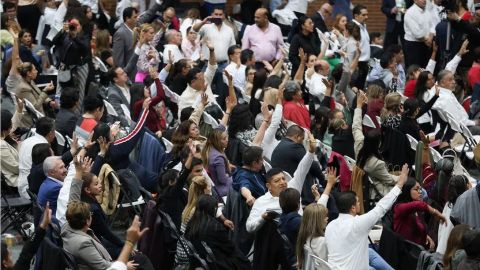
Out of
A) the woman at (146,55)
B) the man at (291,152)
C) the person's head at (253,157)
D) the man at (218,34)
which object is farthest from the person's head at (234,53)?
the person's head at (253,157)

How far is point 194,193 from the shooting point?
1324 cm

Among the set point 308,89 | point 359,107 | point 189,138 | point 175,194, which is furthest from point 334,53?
point 175,194

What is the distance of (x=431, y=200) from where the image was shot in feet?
47.1

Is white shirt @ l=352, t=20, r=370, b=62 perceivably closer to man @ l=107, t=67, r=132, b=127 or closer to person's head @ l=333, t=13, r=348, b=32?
person's head @ l=333, t=13, r=348, b=32

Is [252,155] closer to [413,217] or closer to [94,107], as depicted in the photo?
[413,217]

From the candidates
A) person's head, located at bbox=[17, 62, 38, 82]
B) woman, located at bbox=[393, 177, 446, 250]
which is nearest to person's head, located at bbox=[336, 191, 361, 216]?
woman, located at bbox=[393, 177, 446, 250]

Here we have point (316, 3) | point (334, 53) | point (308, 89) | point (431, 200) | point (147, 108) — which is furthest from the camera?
point (316, 3)

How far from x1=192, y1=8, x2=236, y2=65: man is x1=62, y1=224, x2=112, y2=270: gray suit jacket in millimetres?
8512

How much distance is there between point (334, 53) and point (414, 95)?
2857 millimetres

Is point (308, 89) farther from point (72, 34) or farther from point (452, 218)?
point (452, 218)

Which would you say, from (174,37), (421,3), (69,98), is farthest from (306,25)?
(69,98)

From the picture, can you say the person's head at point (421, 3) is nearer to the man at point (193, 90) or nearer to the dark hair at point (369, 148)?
the man at point (193, 90)

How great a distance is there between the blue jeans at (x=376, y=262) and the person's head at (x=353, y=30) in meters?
8.70

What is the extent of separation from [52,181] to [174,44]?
24.0 ft
